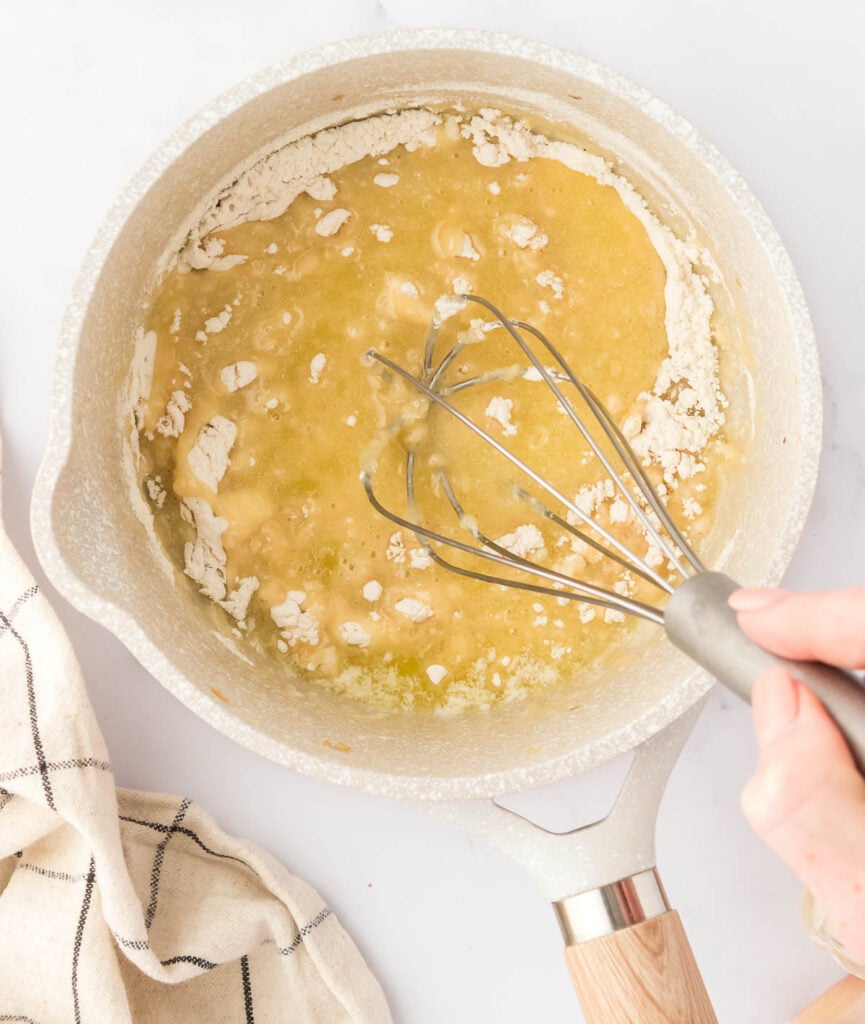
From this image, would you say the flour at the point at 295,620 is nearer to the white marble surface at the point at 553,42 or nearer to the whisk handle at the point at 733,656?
the white marble surface at the point at 553,42

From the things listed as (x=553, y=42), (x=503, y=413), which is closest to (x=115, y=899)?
(x=503, y=413)

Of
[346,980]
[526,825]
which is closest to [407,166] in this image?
[526,825]

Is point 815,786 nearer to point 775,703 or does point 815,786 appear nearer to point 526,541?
point 775,703

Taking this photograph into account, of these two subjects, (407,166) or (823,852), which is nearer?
(823,852)

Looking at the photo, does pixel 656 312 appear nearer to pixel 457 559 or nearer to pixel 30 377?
pixel 457 559

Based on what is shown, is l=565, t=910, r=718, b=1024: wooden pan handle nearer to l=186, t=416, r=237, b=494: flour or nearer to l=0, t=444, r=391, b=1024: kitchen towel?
l=0, t=444, r=391, b=1024: kitchen towel

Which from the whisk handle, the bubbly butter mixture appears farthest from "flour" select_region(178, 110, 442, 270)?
the whisk handle
